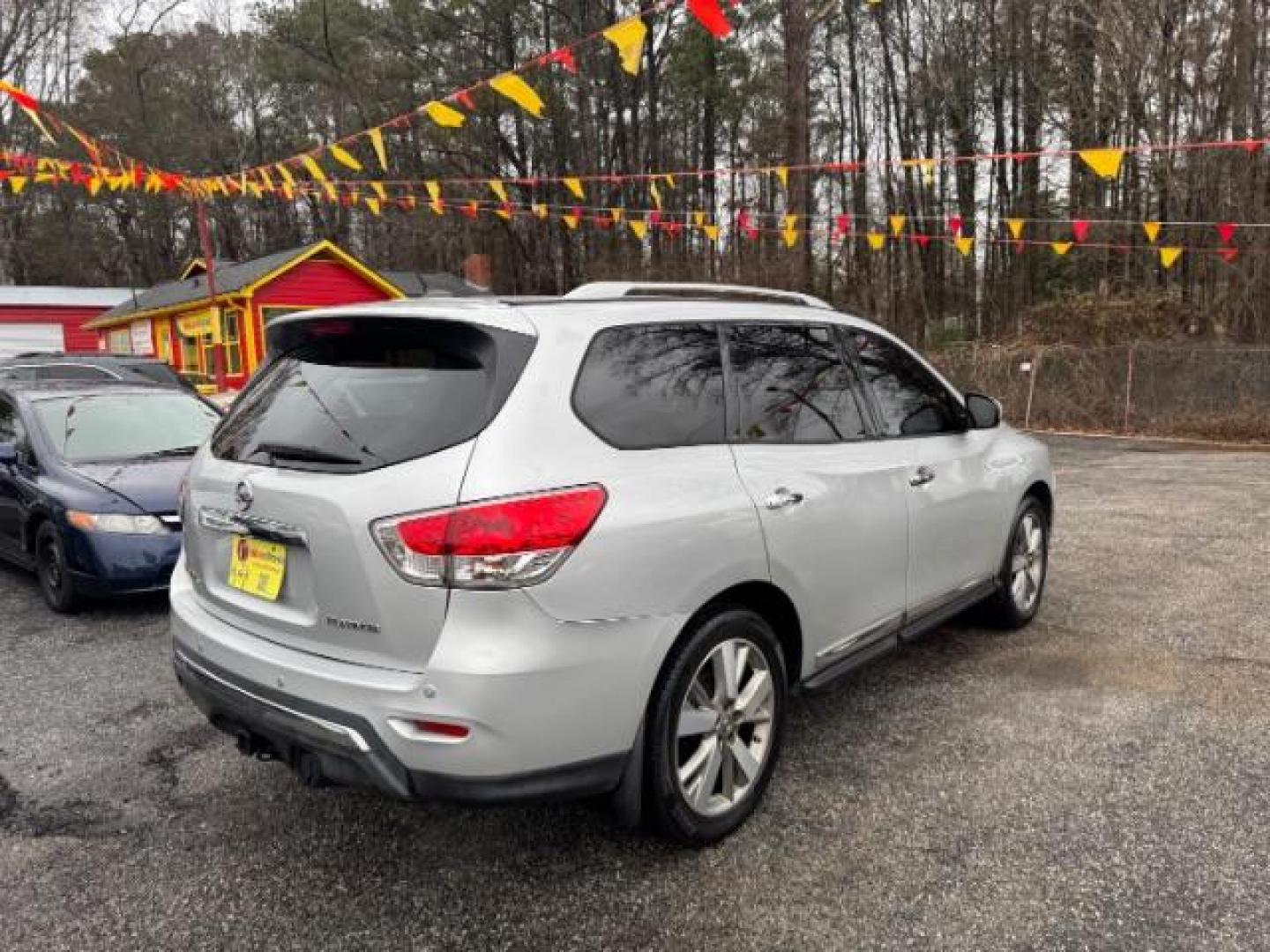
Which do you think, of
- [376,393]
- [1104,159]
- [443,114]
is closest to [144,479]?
[376,393]

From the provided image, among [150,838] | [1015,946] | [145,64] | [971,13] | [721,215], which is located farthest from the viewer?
[145,64]

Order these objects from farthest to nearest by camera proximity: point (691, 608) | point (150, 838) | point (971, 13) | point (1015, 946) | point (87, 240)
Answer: point (87, 240) → point (971, 13) → point (150, 838) → point (691, 608) → point (1015, 946)

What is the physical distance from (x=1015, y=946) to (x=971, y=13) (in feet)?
96.2

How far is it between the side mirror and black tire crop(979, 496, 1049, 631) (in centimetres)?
52

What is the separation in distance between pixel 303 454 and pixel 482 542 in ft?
2.34

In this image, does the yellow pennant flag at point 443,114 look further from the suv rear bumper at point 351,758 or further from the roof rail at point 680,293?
the suv rear bumper at point 351,758

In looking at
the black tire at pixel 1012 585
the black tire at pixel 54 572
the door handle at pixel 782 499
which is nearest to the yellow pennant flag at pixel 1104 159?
the black tire at pixel 1012 585

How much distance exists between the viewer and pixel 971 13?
26.2 m

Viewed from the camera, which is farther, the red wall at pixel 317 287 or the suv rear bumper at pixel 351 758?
the red wall at pixel 317 287

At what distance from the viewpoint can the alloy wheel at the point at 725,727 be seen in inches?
104

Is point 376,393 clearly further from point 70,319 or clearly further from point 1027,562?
point 70,319

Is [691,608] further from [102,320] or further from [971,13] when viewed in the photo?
[102,320]

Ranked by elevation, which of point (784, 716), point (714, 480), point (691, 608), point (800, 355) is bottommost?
point (784, 716)

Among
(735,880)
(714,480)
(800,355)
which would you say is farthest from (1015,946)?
(800,355)
